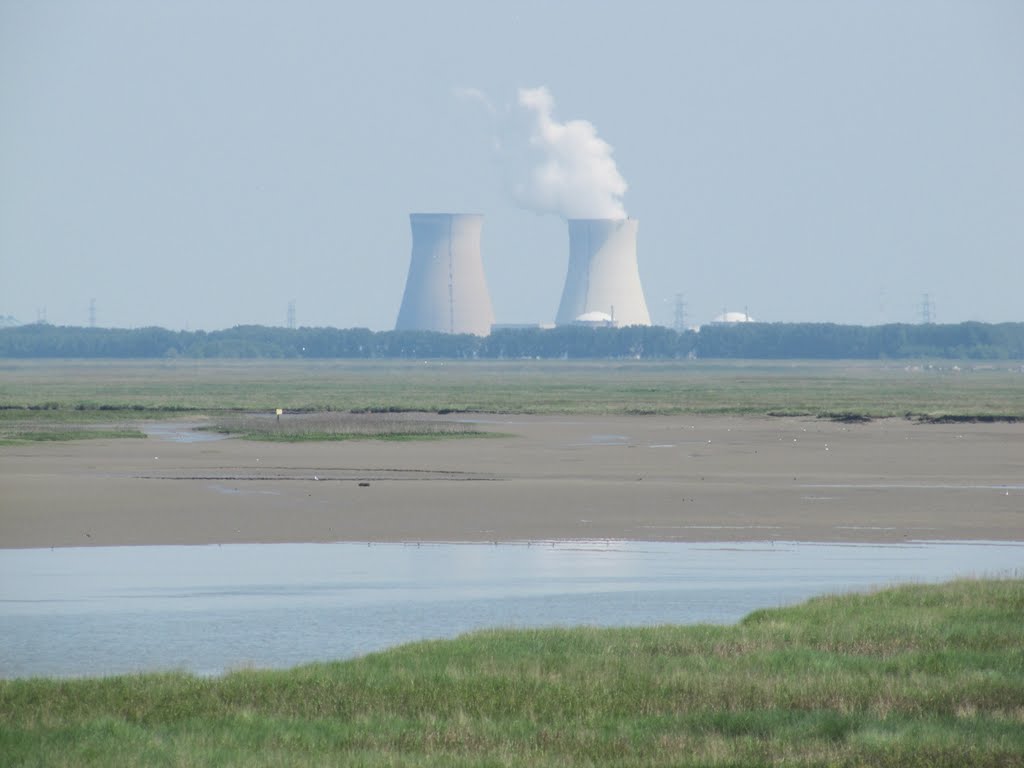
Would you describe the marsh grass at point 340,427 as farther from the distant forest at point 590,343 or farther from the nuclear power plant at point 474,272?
the distant forest at point 590,343

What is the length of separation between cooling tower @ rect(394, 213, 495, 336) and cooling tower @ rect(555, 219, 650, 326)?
285 inches

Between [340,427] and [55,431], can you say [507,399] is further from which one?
[55,431]

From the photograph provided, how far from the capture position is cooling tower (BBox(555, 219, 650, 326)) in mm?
118750

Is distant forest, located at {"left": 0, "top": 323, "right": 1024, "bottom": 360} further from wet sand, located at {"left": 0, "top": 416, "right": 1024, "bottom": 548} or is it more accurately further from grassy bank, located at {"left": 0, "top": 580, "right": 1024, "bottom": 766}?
grassy bank, located at {"left": 0, "top": 580, "right": 1024, "bottom": 766}

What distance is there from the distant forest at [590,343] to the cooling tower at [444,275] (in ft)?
90.1

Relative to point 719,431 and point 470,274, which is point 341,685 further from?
point 470,274

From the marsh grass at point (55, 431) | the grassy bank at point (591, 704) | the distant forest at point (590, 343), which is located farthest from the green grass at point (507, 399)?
the distant forest at point (590, 343)

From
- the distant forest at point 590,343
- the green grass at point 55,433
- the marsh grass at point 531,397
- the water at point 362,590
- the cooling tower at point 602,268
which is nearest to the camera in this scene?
the water at point 362,590

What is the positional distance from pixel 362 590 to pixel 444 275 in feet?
357

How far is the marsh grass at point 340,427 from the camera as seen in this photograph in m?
42.5

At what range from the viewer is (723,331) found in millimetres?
180875

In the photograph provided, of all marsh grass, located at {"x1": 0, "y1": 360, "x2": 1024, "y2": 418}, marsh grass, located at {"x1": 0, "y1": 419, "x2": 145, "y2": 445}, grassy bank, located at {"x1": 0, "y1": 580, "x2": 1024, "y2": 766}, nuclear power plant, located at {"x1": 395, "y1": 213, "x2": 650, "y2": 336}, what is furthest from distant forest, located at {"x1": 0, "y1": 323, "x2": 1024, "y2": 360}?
grassy bank, located at {"x1": 0, "y1": 580, "x2": 1024, "y2": 766}

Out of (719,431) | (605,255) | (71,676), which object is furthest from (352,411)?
(605,255)

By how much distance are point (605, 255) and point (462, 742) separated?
111077 millimetres
